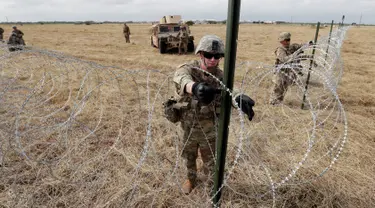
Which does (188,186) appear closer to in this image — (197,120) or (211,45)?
(197,120)

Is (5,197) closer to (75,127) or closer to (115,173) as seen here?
(115,173)

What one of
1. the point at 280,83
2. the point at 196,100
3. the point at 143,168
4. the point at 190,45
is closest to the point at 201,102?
the point at 196,100

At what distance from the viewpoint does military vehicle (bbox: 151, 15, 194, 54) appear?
13148mm

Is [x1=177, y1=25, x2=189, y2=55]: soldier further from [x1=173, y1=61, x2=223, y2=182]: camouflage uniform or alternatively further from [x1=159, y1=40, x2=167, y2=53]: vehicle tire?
[x1=173, y1=61, x2=223, y2=182]: camouflage uniform

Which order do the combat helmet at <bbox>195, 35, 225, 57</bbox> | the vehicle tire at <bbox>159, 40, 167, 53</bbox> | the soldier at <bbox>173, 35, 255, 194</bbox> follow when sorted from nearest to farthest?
the soldier at <bbox>173, 35, 255, 194</bbox>, the combat helmet at <bbox>195, 35, 225, 57</bbox>, the vehicle tire at <bbox>159, 40, 167, 53</bbox>

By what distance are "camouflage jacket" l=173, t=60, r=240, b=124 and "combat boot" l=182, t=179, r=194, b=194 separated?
84 cm

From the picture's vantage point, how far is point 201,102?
2252 mm

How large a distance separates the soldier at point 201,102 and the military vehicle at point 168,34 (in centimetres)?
1093

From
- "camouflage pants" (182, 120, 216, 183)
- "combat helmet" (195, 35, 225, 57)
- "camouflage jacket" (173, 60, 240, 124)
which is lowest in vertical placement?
"camouflage pants" (182, 120, 216, 183)

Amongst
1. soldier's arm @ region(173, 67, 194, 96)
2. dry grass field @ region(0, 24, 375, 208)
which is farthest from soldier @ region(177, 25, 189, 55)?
soldier's arm @ region(173, 67, 194, 96)

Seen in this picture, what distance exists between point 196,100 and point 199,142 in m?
0.57

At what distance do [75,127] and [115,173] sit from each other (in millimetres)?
1677

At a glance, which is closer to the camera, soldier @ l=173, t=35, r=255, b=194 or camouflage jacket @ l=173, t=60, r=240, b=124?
soldier @ l=173, t=35, r=255, b=194

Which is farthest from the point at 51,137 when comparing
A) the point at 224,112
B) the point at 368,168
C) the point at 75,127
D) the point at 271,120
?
the point at 368,168
